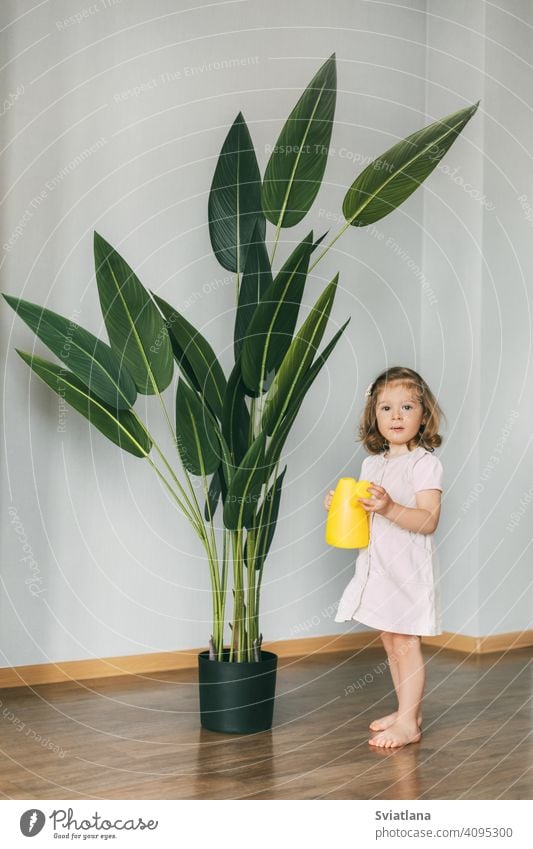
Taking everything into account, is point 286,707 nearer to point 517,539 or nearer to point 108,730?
point 108,730

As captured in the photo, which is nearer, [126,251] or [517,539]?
[126,251]

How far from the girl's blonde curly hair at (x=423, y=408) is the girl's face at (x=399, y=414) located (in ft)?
0.04

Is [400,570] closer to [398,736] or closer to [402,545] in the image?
[402,545]

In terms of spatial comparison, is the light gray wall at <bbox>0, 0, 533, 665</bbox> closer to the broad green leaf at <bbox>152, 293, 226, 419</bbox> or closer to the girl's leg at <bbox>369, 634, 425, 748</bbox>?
the broad green leaf at <bbox>152, 293, 226, 419</bbox>

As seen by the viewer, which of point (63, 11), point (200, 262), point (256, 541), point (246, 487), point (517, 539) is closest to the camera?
point (246, 487)

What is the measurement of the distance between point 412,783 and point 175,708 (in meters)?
0.73

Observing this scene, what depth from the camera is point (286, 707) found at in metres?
2.47

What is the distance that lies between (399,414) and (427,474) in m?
0.16

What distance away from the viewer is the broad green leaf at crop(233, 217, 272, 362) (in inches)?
95.2

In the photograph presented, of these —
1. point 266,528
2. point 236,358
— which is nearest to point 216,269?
point 236,358

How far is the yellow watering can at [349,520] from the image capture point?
Result: 7.20 ft

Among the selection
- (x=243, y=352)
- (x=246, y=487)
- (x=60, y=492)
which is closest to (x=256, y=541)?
(x=246, y=487)

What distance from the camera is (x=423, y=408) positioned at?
2336 mm

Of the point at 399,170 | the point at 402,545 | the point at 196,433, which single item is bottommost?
the point at 402,545
